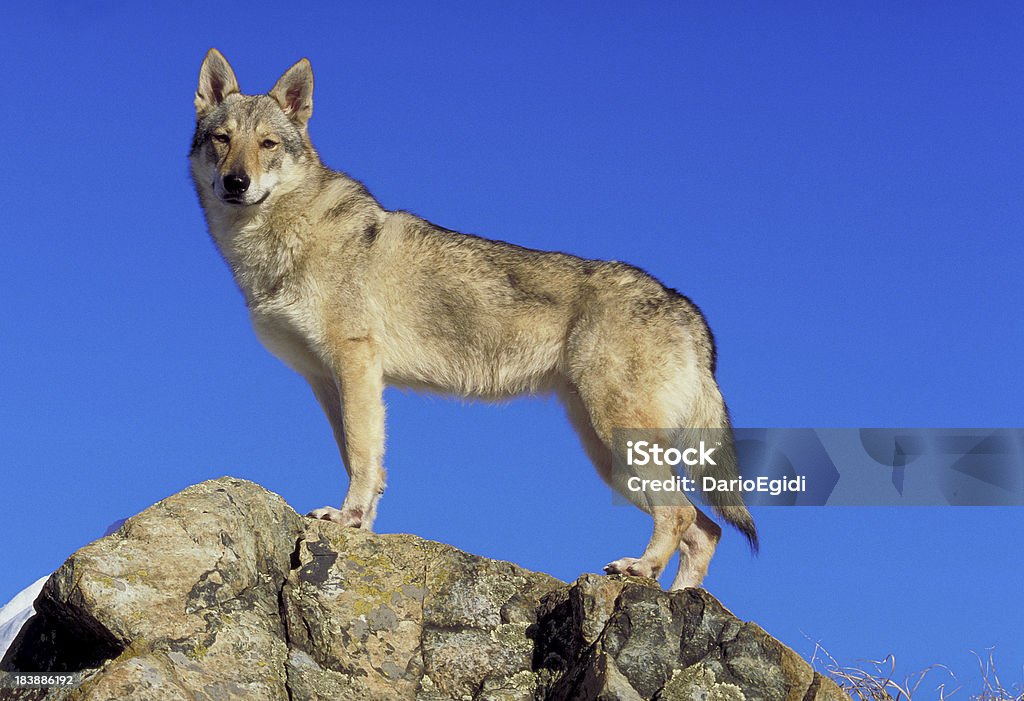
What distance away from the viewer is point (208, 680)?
5.71m

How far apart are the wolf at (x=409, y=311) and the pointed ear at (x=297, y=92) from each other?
1 cm

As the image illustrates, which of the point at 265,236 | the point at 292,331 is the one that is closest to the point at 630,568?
the point at 292,331

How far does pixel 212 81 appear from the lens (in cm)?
931

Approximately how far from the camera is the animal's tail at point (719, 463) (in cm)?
805

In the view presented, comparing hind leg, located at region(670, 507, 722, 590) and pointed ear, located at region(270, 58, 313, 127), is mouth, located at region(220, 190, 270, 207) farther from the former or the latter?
hind leg, located at region(670, 507, 722, 590)

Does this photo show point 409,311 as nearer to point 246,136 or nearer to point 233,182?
point 233,182

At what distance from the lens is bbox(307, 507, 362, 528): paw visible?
758cm

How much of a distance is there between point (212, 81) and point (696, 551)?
19.5 feet

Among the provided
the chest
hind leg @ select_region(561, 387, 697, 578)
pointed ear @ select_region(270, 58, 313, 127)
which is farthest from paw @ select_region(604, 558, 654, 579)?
pointed ear @ select_region(270, 58, 313, 127)

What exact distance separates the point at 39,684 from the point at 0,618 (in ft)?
37.9

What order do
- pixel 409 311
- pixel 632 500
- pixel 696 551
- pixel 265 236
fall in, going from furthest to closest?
1. pixel 265 236
2. pixel 409 311
3. pixel 632 500
4. pixel 696 551

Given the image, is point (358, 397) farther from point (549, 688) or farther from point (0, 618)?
point (0, 618)

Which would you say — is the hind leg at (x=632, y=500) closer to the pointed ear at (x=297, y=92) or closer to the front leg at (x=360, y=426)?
the front leg at (x=360, y=426)

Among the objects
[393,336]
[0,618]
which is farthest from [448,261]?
[0,618]
